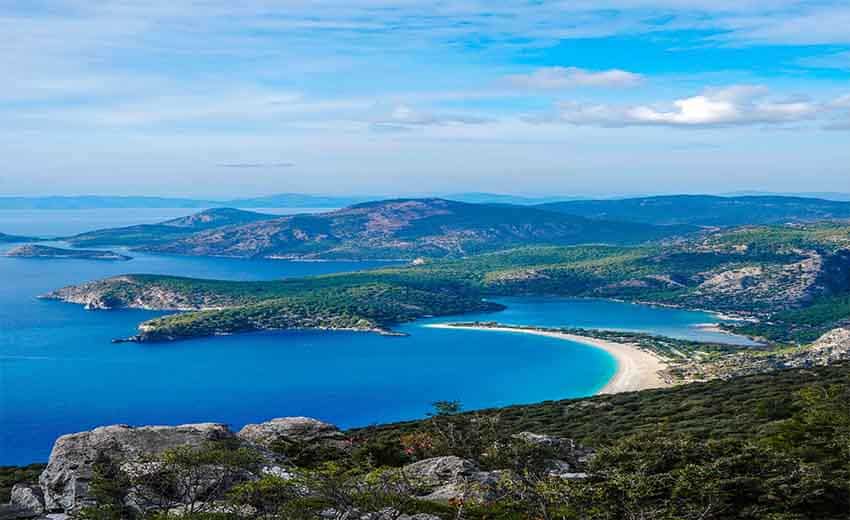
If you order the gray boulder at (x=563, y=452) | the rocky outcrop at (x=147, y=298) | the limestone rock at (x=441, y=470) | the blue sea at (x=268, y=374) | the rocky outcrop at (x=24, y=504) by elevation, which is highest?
the limestone rock at (x=441, y=470)

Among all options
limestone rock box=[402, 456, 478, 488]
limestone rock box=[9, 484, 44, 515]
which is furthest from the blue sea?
limestone rock box=[402, 456, 478, 488]

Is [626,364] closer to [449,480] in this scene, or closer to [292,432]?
[292,432]

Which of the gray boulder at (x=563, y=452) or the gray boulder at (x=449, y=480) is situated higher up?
the gray boulder at (x=449, y=480)

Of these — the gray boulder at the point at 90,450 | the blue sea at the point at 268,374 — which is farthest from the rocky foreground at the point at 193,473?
the blue sea at the point at 268,374

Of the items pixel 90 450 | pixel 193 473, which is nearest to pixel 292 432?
pixel 90 450

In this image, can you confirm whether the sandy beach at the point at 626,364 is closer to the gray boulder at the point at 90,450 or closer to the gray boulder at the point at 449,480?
the gray boulder at the point at 449,480

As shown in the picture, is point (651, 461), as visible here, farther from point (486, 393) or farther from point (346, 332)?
point (346, 332)

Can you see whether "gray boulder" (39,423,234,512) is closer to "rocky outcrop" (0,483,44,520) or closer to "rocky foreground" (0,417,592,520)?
"rocky foreground" (0,417,592,520)

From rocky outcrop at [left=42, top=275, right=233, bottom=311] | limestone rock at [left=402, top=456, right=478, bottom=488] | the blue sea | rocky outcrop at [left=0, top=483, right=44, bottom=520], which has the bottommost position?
the blue sea
